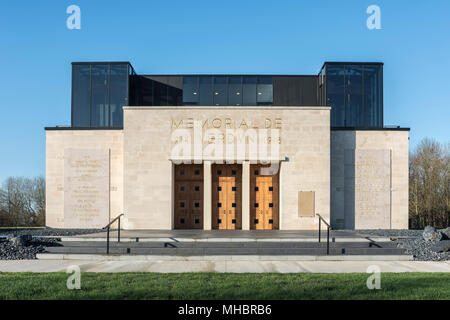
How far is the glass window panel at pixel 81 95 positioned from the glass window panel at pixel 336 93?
51.5ft

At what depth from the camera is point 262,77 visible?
Answer: 23.9m

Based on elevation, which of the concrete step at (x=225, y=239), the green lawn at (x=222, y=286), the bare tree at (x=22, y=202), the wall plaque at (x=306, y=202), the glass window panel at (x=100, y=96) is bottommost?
the bare tree at (x=22, y=202)

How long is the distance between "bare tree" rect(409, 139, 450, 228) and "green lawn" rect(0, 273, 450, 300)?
95.8 ft

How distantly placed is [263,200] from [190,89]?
985 cm

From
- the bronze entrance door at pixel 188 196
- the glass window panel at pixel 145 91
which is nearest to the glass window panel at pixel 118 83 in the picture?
the glass window panel at pixel 145 91

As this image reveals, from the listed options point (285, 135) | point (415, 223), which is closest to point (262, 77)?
point (285, 135)

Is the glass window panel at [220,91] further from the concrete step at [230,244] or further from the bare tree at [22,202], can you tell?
the bare tree at [22,202]

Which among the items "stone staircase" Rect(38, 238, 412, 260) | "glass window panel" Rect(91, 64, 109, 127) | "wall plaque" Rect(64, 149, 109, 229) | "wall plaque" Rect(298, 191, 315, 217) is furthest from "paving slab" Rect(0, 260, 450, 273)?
"glass window panel" Rect(91, 64, 109, 127)

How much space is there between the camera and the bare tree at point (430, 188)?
3391cm

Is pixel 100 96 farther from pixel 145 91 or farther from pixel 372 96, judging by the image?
pixel 372 96

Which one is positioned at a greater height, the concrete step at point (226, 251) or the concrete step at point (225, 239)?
the concrete step at point (225, 239)

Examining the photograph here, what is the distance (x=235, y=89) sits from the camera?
2377cm

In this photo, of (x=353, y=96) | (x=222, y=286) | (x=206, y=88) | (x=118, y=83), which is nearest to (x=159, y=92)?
(x=118, y=83)
